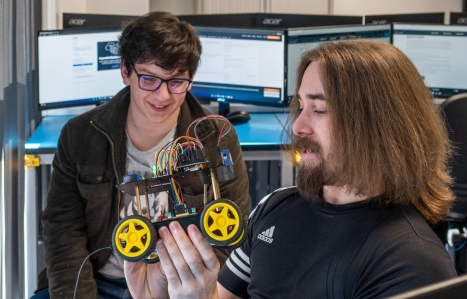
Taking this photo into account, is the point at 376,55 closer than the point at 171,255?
No

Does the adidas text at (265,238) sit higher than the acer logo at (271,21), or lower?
lower

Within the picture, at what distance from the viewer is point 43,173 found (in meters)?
2.86

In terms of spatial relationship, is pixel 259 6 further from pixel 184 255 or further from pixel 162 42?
pixel 184 255

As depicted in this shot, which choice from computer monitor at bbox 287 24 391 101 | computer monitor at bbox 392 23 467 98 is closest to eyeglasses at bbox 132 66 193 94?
computer monitor at bbox 287 24 391 101

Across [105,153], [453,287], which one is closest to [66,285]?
[105,153]

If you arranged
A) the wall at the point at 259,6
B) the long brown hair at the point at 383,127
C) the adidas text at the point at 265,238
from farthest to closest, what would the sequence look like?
the wall at the point at 259,6, the adidas text at the point at 265,238, the long brown hair at the point at 383,127

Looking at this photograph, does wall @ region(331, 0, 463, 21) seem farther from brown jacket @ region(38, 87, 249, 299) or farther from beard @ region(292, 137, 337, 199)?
beard @ region(292, 137, 337, 199)

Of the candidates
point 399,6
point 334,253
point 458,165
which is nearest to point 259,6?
point 399,6

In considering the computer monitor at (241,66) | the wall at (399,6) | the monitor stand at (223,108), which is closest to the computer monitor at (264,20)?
the computer monitor at (241,66)

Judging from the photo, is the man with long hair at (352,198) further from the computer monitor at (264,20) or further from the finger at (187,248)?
the computer monitor at (264,20)

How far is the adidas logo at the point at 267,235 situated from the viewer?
1.36 m

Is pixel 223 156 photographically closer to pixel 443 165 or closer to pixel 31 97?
pixel 443 165

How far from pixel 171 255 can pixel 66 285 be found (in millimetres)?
866

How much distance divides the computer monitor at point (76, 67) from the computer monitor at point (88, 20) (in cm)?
24
